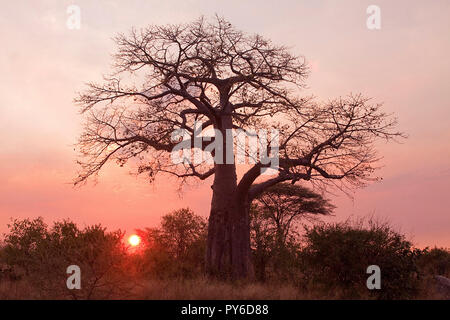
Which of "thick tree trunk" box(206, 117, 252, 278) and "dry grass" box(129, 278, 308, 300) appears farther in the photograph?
"thick tree trunk" box(206, 117, 252, 278)

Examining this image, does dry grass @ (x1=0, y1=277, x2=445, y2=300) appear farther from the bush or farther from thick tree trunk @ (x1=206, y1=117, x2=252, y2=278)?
the bush

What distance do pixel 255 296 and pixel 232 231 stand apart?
4371 millimetres

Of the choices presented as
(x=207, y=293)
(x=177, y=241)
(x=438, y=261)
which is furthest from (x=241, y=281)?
(x=438, y=261)

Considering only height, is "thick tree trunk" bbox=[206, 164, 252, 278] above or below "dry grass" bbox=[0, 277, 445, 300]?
above

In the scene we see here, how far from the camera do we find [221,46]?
1427 cm

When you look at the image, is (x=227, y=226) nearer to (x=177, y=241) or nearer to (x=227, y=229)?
(x=227, y=229)

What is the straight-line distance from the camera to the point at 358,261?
12.7 meters

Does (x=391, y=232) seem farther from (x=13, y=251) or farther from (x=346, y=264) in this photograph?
(x=13, y=251)

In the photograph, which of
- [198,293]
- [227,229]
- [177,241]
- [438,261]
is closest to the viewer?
[198,293]

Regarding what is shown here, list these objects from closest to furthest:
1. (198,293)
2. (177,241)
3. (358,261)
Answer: (198,293), (358,261), (177,241)

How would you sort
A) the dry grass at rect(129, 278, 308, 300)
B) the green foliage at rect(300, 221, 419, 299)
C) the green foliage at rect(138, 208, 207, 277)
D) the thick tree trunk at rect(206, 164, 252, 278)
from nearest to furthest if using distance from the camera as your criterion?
the dry grass at rect(129, 278, 308, 300), the green foliage at rect(300, 221, 419, 299), the thick tree trunk at rect(206, 164, 252, 278), the green foliage at rect(138, 208, 207, 277)

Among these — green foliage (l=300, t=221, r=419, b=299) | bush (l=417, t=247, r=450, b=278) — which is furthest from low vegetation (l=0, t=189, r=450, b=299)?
bush (l=417, t=247, r=450, b=278)

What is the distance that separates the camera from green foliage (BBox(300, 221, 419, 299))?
12586 millimetres

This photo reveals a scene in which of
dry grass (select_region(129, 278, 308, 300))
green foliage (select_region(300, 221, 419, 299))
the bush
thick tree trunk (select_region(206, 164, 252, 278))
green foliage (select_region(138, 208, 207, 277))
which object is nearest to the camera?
dry grass (select_region(129, 278, 308, 300))
